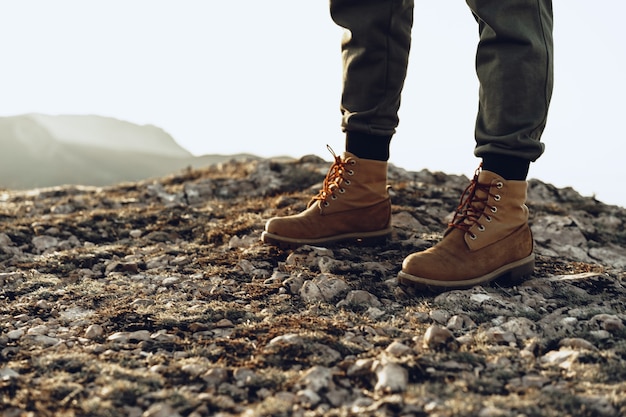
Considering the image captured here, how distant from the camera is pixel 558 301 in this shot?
2.88 meters

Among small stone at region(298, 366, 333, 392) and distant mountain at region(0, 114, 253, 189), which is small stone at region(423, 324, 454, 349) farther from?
distant mountain at region(0, 114, 253, 189)

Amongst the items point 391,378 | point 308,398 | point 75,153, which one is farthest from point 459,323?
point 75,153

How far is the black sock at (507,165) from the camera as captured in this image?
2.90 m

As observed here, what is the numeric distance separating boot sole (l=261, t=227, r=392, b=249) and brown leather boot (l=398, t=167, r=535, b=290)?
2.17 ft

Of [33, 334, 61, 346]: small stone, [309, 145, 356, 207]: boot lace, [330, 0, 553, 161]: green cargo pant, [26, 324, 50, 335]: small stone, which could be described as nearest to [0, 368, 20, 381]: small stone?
[33, 334, 61, 346]: small stone

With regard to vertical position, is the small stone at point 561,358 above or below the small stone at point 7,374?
above

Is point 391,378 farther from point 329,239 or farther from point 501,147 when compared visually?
point 329,239

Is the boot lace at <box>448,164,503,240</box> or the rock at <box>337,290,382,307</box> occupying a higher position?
the boot lace at <box>448,164,503,240</box>

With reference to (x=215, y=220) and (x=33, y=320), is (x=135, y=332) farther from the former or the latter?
(x=215, y=220)

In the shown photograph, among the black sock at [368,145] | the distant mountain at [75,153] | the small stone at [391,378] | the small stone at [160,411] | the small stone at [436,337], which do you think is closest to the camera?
the small stone at [160,411]

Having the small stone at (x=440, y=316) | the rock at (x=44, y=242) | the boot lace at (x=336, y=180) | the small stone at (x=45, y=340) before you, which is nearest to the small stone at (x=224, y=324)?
the small stone at (x=45, y=340)

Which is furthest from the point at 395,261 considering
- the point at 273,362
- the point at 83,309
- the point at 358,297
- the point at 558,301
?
the point at 83,309

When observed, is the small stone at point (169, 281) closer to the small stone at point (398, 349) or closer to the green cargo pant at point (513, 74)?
the small stone at point (398, 349)

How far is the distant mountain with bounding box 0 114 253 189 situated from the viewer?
2923 cm
